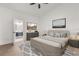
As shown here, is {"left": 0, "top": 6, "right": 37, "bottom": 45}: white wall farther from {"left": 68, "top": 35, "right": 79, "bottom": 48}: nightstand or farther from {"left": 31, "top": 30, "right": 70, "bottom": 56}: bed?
{"left": 68, "top": 35, "right": 79, "bottom": 48}: nightstand

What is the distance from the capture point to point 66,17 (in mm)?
2318

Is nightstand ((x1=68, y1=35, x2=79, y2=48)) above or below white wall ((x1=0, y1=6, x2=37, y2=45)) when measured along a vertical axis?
below

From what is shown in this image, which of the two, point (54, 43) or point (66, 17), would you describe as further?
point (66, 17)

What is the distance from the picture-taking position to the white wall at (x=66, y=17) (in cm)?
218

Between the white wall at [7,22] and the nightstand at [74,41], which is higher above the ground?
the white wall at [7,22]

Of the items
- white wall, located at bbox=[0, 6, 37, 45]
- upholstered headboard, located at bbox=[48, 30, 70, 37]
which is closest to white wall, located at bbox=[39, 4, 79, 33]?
upholstered headboard, located at bbox=[48, 30, 70, 37]

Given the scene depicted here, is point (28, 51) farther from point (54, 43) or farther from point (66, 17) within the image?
point (66, 17)

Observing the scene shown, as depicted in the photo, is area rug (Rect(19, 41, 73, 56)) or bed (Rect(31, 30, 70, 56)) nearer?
bed (Rect(31, 30, 70, 56))

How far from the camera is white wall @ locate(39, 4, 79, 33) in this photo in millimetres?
2182


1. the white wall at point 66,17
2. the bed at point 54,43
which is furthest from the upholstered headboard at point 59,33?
the white wall at point 66,17

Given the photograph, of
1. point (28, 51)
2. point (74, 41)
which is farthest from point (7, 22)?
point (74, 41)

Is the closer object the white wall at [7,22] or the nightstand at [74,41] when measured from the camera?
the nightstand at [74,41]

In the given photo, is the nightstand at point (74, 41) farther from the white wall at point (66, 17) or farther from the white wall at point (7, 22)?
the white wall at point (7, 22)

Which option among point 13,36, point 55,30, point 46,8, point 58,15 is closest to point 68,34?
point 55,30
